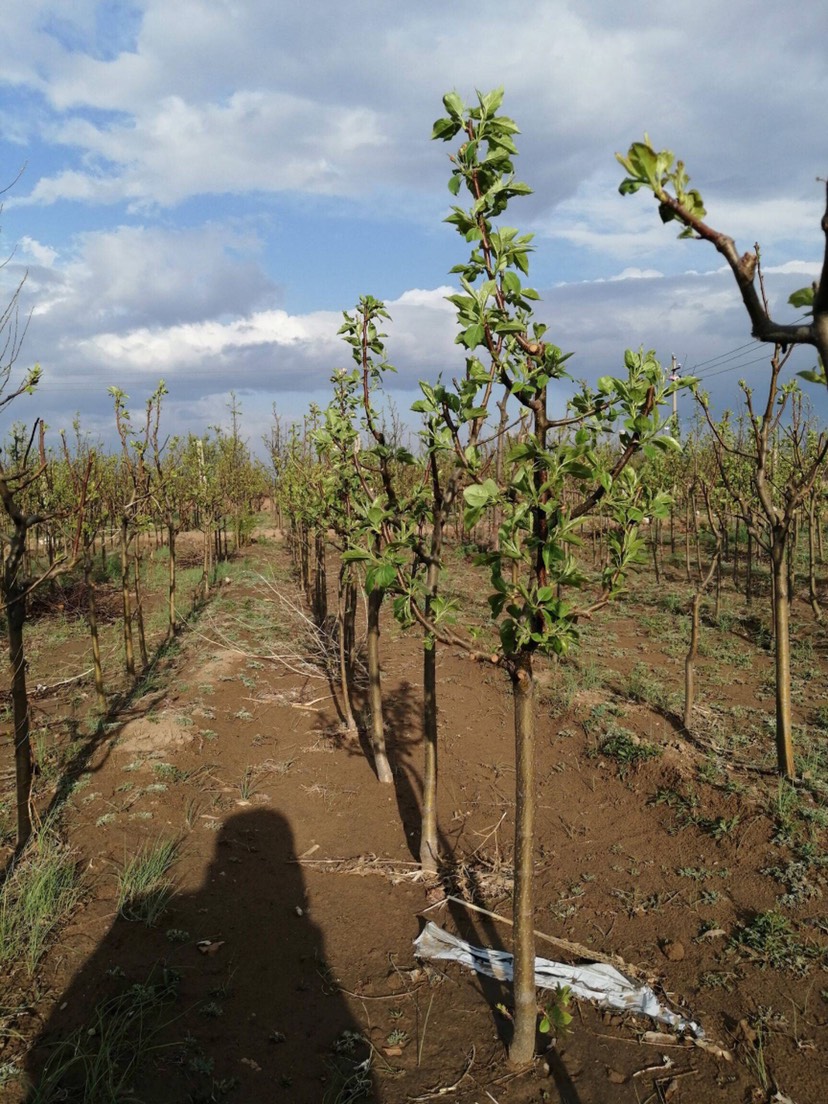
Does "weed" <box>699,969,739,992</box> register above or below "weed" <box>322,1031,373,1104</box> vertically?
above

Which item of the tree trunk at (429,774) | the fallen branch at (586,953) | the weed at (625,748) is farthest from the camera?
the weed at (625,748)

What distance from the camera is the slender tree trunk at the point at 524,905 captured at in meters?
3.20

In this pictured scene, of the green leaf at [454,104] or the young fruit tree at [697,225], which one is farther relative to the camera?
the green leaf at [454,104]

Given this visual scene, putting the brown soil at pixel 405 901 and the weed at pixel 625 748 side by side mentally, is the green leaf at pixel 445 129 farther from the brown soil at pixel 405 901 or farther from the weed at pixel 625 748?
the weed at pixel 625 748

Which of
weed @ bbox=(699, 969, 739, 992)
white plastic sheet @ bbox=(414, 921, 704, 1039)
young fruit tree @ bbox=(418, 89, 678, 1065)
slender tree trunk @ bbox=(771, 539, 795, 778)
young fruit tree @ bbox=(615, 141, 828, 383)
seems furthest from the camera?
Answer: slender tree trunk @ bbox=(771, 539, 795, 778)

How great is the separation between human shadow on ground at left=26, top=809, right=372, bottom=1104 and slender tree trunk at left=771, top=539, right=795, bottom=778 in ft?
12.2

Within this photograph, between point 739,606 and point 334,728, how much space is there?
8469 millimetres

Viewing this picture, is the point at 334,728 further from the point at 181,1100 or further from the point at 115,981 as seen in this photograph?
the point at 181,1100

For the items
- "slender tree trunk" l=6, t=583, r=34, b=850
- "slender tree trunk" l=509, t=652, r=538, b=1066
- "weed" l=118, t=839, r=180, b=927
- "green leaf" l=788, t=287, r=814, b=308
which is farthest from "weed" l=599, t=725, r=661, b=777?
"green leaf" l=788, t=287, r=814, b=308

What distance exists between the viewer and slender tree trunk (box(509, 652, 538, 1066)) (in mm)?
3195

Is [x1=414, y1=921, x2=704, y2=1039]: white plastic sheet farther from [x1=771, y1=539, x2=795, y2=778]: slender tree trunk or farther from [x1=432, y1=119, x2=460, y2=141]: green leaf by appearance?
[x1=432, y1=119, x2=460, y2=141]: green leaf

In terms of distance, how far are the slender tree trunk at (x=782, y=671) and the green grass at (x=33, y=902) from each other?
5053 millimetres

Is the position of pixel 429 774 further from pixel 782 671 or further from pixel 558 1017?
pixel 782 671

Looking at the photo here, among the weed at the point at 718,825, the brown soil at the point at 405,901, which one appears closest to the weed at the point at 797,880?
the brown soil at the point at 405,901
